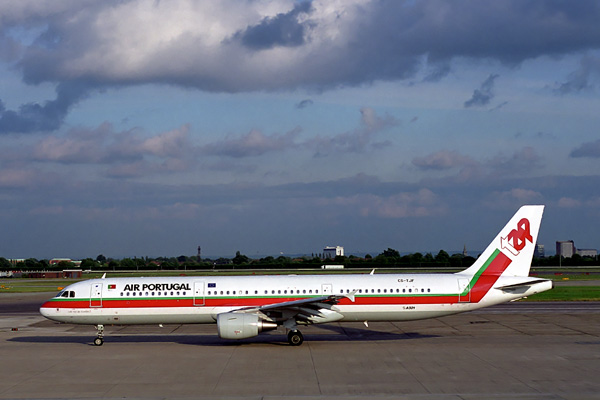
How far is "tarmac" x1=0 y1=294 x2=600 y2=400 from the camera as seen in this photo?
19047 millimetres

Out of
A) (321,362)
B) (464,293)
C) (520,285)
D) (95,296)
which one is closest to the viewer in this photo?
(321,362)

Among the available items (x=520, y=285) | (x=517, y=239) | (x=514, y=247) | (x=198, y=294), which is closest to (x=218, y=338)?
(x=198, y=294)

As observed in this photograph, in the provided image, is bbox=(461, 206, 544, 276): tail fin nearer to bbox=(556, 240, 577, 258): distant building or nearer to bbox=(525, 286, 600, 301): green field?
bbox=(525, 286, 600, 301): green field

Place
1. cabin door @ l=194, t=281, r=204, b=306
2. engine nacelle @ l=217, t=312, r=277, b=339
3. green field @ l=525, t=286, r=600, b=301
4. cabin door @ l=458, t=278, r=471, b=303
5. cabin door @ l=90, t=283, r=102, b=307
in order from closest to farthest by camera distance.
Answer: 1. engine nacelle @ l=217, t=312, r=277, b=339
2. cabin door @ l=458, t=278, r=471, b=303
3. cabin door @ l=194, t=281, r=204, b=306
4. cabin door @ l=90, t=283, r=102, b=307
5. green field @ l=525, t=286, r=600, b=301

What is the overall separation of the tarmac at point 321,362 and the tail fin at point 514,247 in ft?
10.7

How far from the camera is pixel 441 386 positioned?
19.3m

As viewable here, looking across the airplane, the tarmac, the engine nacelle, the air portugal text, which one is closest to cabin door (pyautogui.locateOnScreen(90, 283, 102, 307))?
the airplane

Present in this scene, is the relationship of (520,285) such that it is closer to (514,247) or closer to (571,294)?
(514,247)

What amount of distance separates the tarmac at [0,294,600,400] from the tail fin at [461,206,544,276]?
3259mm

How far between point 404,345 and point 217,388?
36.2 feet

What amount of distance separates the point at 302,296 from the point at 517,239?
10.7m

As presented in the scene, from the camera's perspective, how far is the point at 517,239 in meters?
29.9

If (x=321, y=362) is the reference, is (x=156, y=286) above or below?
above

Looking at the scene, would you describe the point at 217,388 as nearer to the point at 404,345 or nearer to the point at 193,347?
the point at 193,347
